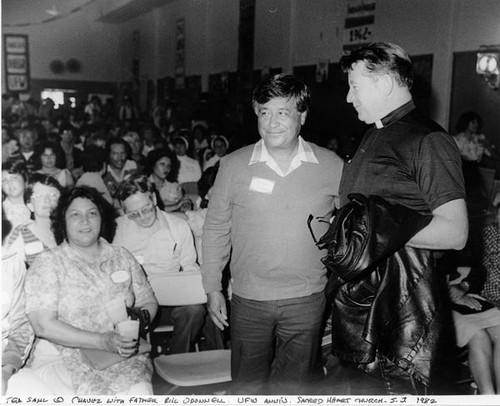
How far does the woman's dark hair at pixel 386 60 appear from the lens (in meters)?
1.36

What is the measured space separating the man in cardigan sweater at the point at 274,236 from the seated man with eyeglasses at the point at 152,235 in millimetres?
991

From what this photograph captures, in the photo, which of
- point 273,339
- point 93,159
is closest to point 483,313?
point 273,339

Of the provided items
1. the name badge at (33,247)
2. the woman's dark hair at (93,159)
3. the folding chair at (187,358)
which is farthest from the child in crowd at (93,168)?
the folding chair at (187,358)

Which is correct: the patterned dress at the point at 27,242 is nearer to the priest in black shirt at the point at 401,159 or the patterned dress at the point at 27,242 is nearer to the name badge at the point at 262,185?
the name badge at the point at 262,185

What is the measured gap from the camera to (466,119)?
438 centimetres

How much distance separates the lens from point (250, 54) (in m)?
5.55

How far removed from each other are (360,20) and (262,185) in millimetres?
3084

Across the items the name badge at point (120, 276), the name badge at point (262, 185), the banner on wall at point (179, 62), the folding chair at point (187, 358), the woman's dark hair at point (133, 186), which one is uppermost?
the banner on wall at point (179, 62)

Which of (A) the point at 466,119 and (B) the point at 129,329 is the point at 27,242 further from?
(A) the point at 466,119

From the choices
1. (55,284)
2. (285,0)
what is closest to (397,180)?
(55,284)

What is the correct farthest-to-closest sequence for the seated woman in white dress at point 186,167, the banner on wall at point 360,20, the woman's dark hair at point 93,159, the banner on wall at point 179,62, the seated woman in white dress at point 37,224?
1. the banner on wall at point 179,62
2. the seated woman in white dress at point 186,167
3. the banner on wall at point 360,20
4. the woman's dark hair at point 93,159
5. the seated woman in white dress at point 37,224

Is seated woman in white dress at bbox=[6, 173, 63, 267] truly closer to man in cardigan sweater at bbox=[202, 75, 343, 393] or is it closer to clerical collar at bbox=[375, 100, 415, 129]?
man in cardigan sweater at bbox=[202, 75, 343, 393]

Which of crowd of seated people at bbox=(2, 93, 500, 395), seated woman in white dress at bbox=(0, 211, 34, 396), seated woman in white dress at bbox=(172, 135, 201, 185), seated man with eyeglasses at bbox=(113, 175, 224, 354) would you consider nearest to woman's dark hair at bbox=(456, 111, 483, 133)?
crowd of seated people at bbox=(2, 93, 500, 395)

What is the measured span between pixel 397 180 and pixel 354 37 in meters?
3.42
